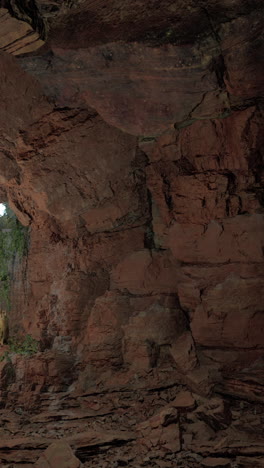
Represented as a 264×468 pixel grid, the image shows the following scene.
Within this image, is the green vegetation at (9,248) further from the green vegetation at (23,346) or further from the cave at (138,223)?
the cave at (138,223)

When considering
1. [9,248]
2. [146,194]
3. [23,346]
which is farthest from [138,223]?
[9,248]

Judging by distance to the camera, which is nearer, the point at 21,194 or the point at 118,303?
the point at 118,303

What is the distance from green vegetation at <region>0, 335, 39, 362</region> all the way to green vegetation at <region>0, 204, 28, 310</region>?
0.85m

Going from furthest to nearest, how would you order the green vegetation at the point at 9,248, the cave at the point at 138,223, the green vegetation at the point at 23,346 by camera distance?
the green vegetation at the point at 9,248, the green vegetation at the point at 23,346, the cave at the point at 138,223

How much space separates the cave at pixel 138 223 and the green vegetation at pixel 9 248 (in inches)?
42.4

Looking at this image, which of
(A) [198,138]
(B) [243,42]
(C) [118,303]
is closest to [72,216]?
(C) [118,303]

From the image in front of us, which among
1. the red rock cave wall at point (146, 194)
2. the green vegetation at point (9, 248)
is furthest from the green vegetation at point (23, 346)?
the green vegetation at point (9, 248)

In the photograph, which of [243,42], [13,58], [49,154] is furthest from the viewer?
[49,154]

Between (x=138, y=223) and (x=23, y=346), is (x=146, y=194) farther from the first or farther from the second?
(x=23, y=346)

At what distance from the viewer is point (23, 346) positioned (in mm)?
6855

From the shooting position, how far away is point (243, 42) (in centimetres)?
402

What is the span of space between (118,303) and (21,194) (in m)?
2.54

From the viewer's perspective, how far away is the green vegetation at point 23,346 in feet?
21.7

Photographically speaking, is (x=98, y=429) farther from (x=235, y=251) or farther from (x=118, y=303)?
(x=235, y=251)
